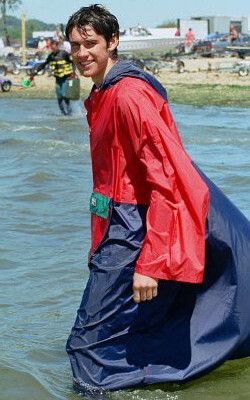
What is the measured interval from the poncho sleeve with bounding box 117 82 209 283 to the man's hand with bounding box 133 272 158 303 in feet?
0.08

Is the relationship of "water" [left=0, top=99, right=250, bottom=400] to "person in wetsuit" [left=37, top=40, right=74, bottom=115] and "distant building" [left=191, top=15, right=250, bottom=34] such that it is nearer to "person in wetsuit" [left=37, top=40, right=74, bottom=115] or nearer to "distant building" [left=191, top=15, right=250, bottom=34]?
"person in wetsuit" [left=37, top=40, right=74, bottom=115]

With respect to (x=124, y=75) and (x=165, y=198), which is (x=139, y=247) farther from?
(x=124, y=75)

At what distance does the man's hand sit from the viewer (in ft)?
12.2

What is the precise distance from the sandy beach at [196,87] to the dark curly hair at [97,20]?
1847cm

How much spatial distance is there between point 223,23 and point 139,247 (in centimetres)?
6990

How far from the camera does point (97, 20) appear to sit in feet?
12.9

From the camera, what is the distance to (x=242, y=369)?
15.2 feet

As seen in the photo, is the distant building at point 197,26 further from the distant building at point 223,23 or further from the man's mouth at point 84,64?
the man's mouth at point 84,64

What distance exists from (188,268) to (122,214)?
42cm

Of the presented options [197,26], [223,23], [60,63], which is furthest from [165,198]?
[223,23]

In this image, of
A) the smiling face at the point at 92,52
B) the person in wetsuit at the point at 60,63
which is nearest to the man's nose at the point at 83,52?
the smiling face at the point at 92,52

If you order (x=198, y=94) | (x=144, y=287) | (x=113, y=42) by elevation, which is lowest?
(x=198, y=94)

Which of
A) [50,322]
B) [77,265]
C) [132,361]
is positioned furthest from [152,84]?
[77,265]

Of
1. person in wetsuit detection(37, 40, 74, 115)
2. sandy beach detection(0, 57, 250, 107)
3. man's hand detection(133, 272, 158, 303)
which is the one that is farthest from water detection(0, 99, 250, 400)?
sandy beach detection(0, 57, 250, 107)
